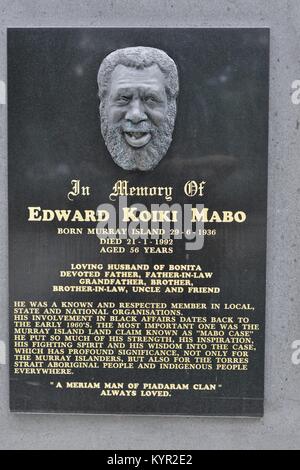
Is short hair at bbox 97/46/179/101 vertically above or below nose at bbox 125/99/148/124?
above

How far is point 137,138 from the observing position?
3.60m

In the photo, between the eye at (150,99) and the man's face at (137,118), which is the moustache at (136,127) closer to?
the man's face at (137,118)

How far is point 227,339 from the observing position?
12.2 ft

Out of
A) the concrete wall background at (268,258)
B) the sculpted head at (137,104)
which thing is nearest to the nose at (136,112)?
the sculpted head at (137,104)

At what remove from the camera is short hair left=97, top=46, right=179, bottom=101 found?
3520 millimetres

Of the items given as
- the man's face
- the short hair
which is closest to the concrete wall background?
the short hair

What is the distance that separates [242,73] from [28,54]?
1.34 meters

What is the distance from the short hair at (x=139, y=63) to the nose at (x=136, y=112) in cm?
20

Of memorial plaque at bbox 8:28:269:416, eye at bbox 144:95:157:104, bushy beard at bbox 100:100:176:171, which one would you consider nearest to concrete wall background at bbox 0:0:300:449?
memorial plaque at bbox 8:28:269:416

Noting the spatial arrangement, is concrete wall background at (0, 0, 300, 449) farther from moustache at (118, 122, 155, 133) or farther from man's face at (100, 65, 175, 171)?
moustache at (118, 122, 155, 133)

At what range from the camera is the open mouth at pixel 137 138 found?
3.59 meters

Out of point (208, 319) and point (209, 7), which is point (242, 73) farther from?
point (208, 319)

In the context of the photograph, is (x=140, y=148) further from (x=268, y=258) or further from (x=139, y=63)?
(x=268, y=258)

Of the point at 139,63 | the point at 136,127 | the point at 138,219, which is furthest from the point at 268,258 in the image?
the point at 139,63
